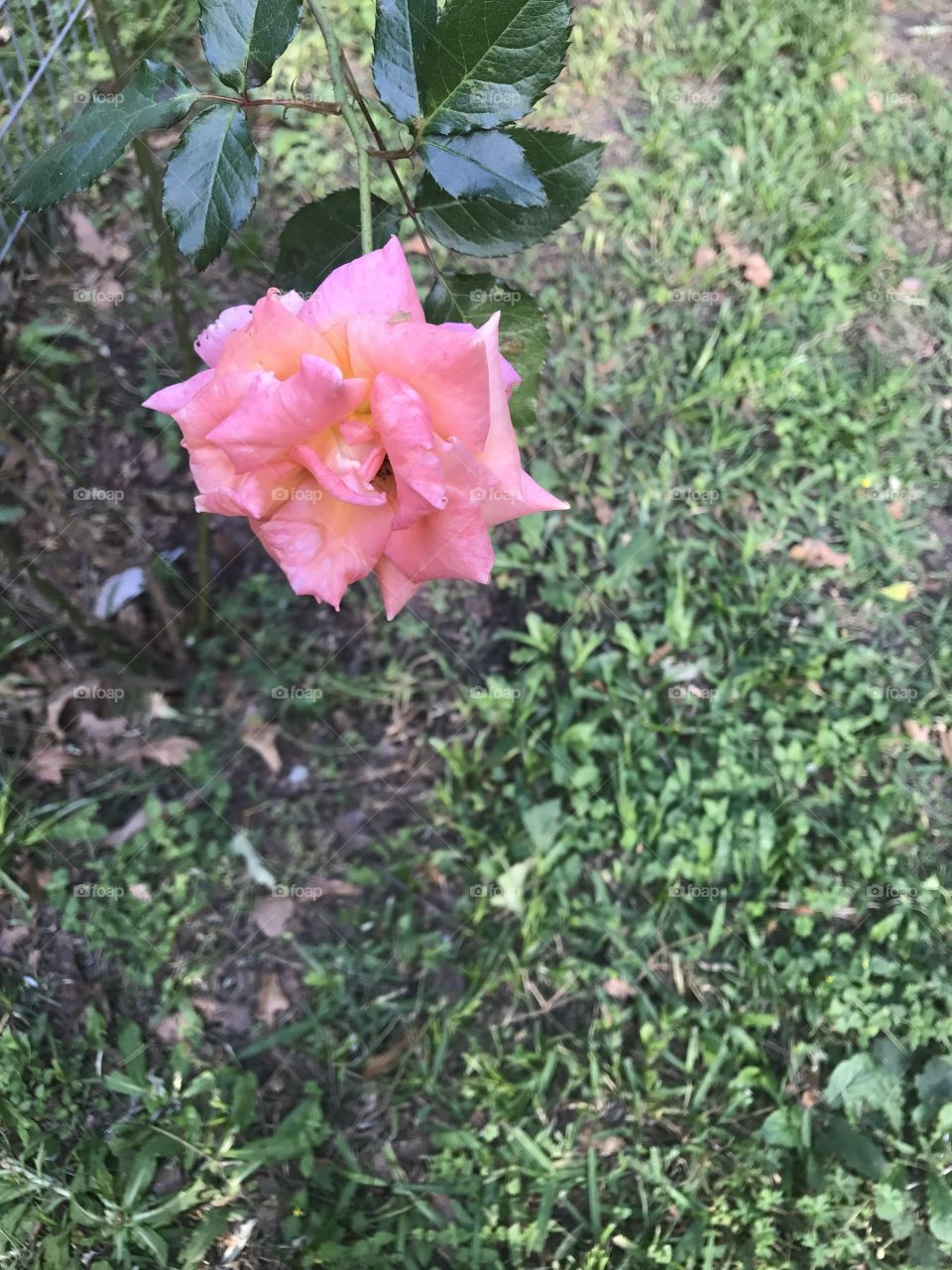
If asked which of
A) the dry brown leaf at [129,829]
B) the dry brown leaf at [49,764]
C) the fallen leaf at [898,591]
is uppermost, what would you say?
the fallen leaf at [898,591]

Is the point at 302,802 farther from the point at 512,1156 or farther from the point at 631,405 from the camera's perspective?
the point at 631,405

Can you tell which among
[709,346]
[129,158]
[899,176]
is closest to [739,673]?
[709,346]

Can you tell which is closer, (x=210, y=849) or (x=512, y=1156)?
(x=512, y=1156)

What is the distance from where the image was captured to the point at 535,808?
222 cm

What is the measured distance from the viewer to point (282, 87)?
2.88 meters

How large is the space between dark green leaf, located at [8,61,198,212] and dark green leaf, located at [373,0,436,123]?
0.67 feet

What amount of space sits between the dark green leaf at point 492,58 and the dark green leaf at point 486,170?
0.05 feet

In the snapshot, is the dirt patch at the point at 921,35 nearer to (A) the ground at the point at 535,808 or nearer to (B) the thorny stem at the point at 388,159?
(A) the ground at the point at 535,808

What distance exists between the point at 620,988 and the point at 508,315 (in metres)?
1.57

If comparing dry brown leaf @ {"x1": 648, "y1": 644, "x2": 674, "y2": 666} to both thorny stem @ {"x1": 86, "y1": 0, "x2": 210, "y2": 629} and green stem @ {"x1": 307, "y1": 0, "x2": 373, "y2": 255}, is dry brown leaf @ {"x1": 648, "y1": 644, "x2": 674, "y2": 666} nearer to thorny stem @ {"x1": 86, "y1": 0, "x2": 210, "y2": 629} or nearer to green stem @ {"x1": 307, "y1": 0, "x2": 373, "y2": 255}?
thorny stem @ {"x1": 86, "y1": 0, "x2": 210, "y2": 629}

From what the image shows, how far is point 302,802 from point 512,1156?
911 mm

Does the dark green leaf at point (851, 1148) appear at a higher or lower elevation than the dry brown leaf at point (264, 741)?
lower

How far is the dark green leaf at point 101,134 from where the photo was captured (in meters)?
0.93

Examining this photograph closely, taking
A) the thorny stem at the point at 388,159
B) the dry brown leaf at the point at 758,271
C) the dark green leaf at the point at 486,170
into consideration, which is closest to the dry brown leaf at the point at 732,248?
the dry brown leaf at the point at 758,271
